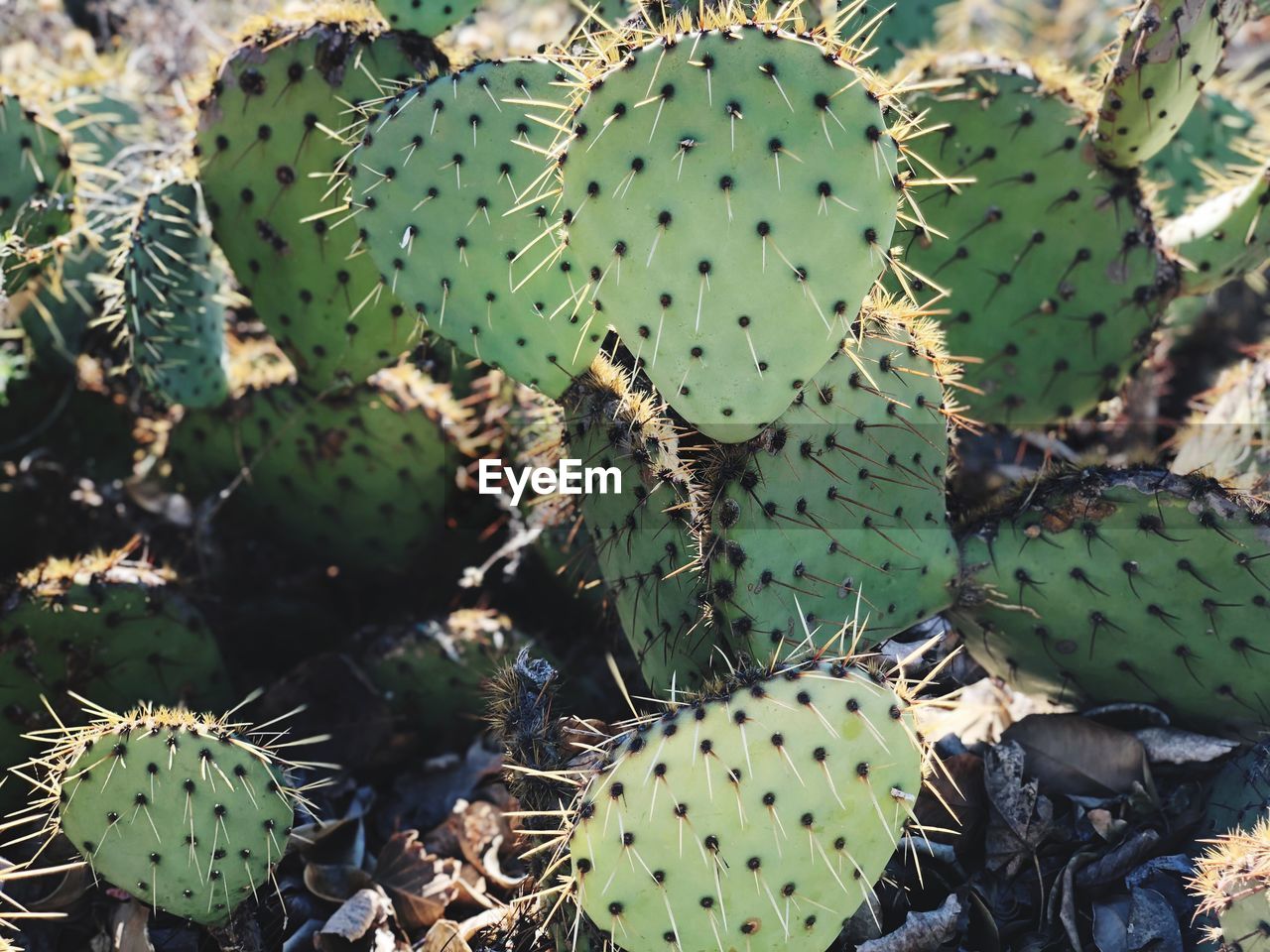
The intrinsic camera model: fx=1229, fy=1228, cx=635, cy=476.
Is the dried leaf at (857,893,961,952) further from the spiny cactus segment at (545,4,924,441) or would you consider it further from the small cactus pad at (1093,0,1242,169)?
the small cactus pad at (1093,0,1242,169)

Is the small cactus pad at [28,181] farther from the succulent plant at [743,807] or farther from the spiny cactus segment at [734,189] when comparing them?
the succulent plant at [743,807]

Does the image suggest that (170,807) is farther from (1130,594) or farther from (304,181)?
(1130,594)

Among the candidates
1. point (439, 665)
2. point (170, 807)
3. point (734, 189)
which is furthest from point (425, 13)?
point (170, 807)

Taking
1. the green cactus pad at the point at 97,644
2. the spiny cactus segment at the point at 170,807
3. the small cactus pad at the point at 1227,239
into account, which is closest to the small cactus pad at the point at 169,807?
the spiny cactus segment at the point at 170,807

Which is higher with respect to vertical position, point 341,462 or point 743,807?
point 743,807

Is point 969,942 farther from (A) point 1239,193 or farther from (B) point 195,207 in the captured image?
(B) point 195,207

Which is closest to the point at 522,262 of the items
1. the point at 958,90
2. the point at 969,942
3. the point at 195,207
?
the point at 195,207
